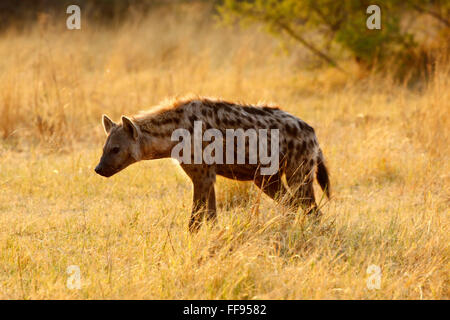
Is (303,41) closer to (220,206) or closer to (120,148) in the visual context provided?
(220,206)

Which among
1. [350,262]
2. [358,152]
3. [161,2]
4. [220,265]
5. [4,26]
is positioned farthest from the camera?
[161,2]

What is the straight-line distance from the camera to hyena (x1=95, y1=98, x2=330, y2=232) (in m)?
4.28

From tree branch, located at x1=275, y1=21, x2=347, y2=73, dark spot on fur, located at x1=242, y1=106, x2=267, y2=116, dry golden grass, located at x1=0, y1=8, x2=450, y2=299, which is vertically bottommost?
dry golden grass, located at x1=0, y1=8, x2=450, y2=299

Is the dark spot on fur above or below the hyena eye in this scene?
above

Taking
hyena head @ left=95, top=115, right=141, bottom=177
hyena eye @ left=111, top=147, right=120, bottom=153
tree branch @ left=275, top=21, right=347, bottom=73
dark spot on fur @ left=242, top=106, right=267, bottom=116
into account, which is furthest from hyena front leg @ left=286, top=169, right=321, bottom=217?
tree branch @ left=275, top=21, right=347, bottom=73

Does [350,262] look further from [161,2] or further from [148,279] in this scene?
[161,2]

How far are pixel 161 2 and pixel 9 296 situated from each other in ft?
42.9

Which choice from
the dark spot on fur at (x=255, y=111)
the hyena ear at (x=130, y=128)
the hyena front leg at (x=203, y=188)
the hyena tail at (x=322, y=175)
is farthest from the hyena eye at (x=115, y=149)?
the hyena tail at (x=322, y=175)

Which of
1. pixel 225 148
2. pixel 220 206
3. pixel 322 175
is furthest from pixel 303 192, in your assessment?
pixel 220 206

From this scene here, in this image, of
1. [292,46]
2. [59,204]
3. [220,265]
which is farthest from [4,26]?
[220,265]

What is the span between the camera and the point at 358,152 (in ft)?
21.3

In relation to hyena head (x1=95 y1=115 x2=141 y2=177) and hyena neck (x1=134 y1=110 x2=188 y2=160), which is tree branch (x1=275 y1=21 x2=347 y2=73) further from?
hyena head (x1=95 y1=115 x2=141 y2=177)

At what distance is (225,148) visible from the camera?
445 cm

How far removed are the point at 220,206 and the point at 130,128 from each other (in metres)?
1.34
